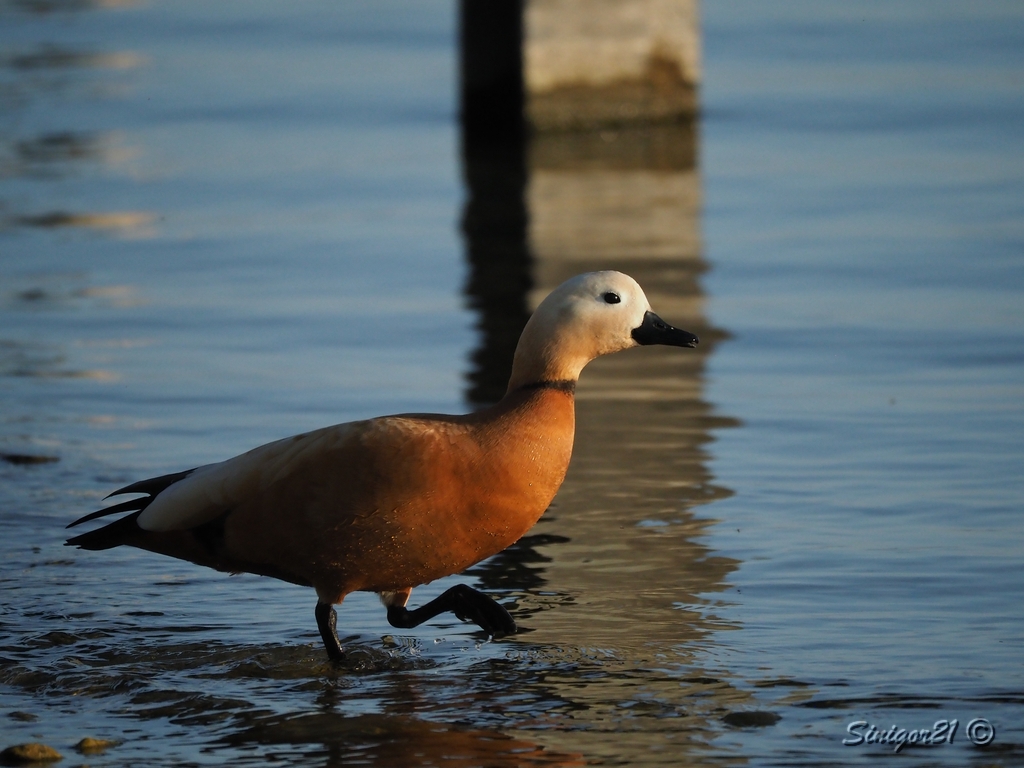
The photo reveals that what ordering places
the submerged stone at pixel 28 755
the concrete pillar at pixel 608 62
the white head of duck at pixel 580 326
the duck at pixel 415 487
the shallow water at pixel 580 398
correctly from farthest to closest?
the concrete pillar at pixel 608 62 → the white head of duck at pixel 580 326 → the duck at pixel 415 487 → the shallow water at pixel 580 398 → the submerged stone at pixel 28 755

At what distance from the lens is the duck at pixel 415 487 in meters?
5.79

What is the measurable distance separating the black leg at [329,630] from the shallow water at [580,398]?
0.24ft

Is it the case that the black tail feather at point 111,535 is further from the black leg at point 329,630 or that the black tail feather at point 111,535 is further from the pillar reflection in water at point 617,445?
the pillar reflection in water at point 617,445

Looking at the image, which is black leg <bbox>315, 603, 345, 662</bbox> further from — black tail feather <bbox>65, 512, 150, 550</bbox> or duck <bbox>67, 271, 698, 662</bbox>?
black tail feather <bbox>65, 512, 150, 550</bbox>

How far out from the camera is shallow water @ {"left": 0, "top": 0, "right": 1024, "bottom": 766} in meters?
5.69

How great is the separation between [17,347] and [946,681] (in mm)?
6411

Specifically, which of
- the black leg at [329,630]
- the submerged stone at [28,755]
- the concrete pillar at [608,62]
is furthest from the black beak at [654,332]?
the concrete pillar at [608,62]

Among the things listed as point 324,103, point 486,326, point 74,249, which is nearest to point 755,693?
point 486,326

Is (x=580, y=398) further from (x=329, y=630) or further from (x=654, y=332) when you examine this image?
(x=329, y=630)

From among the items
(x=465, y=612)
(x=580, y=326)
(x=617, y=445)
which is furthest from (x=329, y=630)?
(x=617, y=445)

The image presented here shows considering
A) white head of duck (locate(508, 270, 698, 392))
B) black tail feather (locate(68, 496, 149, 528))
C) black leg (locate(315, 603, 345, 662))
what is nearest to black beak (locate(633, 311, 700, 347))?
white head of duck (locate(508, 270, 698, 392))

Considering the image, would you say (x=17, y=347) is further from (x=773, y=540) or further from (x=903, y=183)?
(x=903, y=183)

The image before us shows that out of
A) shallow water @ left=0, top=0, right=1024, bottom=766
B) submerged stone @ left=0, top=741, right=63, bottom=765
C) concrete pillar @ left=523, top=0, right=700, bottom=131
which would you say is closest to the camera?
submerged stone @ left=0, top=741, right=63, bottom=765

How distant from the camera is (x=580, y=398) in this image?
9.29m
